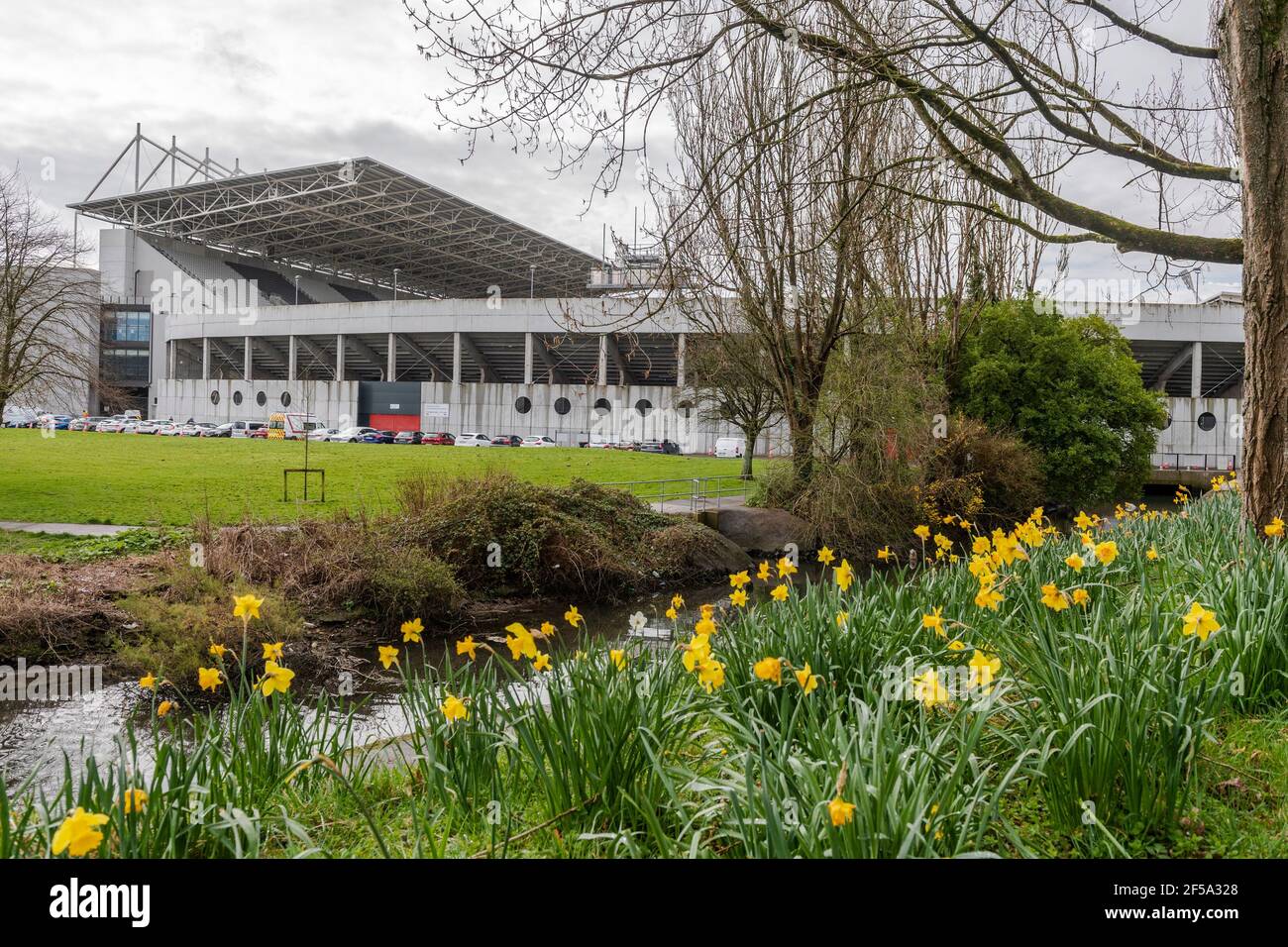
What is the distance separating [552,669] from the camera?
3.78m

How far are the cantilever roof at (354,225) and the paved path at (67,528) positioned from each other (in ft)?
134

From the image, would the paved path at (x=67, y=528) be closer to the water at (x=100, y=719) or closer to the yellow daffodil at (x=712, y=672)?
the water at (x=100, y=719)

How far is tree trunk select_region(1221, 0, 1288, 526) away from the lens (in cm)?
570

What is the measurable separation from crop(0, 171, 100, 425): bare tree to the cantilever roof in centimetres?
3454

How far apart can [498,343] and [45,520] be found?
150ft

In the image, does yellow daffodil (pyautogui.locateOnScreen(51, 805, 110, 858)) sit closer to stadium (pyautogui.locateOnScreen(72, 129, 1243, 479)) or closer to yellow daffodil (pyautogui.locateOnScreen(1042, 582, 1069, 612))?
yellow daffodil (pyautogui.locateOnScreen(1042, 582, 1069, 612))

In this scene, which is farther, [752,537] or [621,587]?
[752,537]

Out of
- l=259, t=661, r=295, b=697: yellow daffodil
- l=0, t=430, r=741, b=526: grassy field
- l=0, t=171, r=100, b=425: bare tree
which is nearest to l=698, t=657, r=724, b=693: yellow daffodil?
l=259, t=661, r=295, b=697: yellow daffodil

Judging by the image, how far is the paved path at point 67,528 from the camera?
45.3 ft

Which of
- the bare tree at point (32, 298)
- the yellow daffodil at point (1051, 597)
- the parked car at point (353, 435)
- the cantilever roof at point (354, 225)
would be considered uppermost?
the cantilever roof at point (354, 225)

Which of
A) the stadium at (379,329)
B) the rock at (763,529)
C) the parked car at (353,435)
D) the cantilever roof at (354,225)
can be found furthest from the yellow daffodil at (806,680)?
the parked car at (353,435)

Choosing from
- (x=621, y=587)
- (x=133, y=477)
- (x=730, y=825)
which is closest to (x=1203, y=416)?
(x=621, y=587)

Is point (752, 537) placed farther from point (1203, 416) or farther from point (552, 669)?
point (1203, 416)

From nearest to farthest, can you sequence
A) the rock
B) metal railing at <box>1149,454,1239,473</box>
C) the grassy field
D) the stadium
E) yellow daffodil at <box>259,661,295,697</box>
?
1. yellow daffodil at <box>259,661,295,697</box>
2. the grassy field
3. the rock
4. metal railing at <box>1149,454,1239,473</box>
5. the stadium
